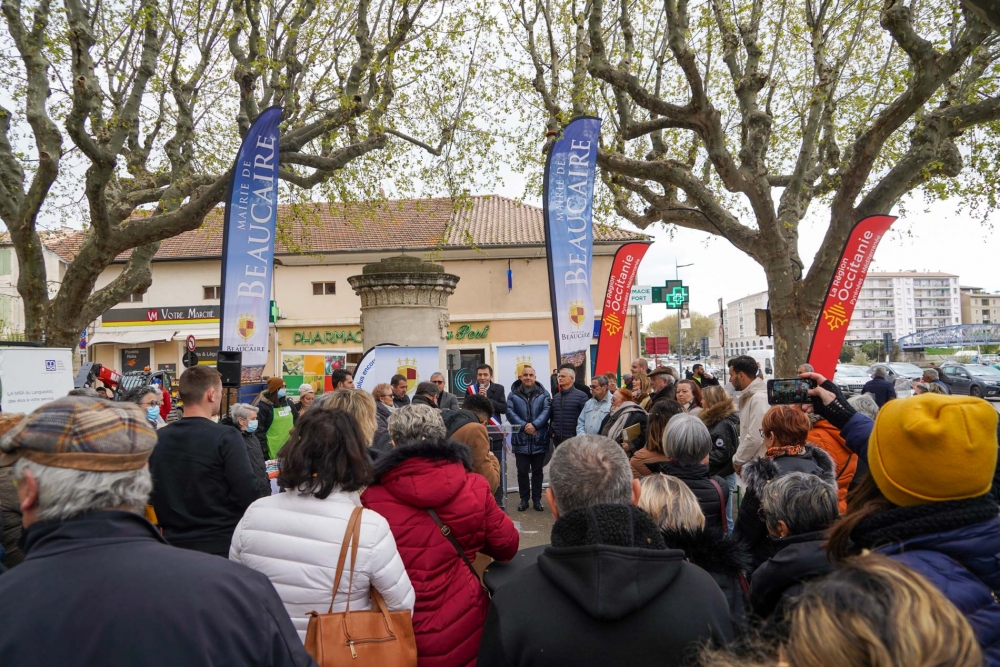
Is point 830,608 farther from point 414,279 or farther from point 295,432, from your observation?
point 414,279

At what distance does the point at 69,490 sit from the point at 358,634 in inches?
50.6

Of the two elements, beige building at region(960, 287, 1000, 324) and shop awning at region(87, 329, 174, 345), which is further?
beige building at region(960, 287, 1000, 324)

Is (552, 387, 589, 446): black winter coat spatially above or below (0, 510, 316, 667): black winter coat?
below

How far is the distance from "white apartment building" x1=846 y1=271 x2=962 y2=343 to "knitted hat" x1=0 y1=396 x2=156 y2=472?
164 metres

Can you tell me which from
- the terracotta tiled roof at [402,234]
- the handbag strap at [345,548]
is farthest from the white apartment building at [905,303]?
the handbag strap at [345,548]

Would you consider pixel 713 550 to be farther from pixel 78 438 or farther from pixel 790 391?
pixel 78 438

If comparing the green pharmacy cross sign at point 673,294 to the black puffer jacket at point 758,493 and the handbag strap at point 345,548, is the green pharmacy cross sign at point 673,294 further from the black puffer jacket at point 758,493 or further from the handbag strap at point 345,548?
the handbag strap at point 345,548

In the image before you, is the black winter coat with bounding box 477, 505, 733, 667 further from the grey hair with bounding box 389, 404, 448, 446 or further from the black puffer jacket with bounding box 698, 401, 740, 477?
the black puffer jacket with bounding box 698, 401, 740, 477

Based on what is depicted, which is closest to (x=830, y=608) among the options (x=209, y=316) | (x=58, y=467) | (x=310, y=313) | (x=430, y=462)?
(x=58, y=467)

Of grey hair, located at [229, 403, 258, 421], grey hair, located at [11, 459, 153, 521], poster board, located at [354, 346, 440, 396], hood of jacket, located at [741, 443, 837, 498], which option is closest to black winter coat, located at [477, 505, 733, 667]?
grey hair, located at [11, 459, 153, 521]

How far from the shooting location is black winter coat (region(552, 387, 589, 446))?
895 cm

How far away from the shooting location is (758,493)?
328 centimetres

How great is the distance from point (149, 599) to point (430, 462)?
1.61m

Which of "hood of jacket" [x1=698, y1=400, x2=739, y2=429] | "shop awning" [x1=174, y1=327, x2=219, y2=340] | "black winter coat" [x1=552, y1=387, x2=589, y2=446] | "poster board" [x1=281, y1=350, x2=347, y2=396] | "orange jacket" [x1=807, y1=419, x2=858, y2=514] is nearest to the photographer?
"orange jacket" [x1=807, y1=419, x2=858, y2=514]
